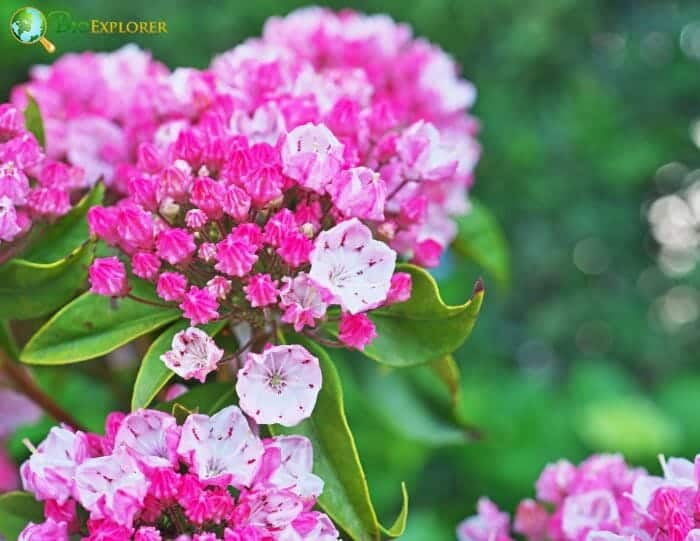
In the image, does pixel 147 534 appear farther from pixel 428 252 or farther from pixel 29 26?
pixel 29 26

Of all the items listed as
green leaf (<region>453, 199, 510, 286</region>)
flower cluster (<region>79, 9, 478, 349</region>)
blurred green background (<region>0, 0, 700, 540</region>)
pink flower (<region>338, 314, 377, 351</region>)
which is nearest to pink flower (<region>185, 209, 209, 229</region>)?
flower cluster (<region>79, 9, 478, 349</region>)

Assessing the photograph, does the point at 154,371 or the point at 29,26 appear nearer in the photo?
the point at 154,371

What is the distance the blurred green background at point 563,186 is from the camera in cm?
202

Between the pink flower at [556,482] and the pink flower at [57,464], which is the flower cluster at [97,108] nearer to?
the pink flower at [57,464]

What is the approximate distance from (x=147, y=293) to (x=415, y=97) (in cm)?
41

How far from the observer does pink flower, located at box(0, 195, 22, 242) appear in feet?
2.15

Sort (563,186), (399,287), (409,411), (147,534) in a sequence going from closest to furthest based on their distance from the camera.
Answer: (147,534), (399,287), (409,411), (563,186)

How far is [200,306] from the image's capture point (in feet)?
1.98

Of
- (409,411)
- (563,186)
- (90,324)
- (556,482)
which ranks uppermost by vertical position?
(90,324)

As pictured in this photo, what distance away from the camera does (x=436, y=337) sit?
67 centimetres

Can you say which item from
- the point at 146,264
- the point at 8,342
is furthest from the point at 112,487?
the point at 8,342

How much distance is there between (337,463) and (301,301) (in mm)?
103

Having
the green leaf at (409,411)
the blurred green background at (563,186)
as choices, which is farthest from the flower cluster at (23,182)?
the blurred green background at (563,186)

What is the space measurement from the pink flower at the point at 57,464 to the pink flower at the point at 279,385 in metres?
0.11
